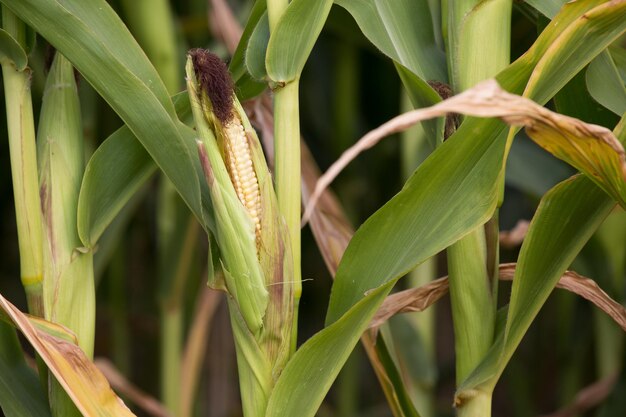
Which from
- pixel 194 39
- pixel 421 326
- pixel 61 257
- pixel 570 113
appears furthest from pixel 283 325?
pixel 194 39

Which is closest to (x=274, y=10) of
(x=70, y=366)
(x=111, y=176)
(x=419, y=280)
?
(x=111, y=176)

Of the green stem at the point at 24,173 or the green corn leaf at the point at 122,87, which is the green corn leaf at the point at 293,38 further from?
the green stem at the point at 24,173

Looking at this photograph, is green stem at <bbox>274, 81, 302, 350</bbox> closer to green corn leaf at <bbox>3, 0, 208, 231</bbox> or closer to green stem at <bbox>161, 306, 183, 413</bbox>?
green corn leaf at <bbox>3, 0, 208, 231</bbox>

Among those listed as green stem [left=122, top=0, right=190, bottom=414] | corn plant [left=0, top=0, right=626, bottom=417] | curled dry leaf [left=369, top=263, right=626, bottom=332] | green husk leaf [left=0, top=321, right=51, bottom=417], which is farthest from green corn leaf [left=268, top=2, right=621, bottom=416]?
green stem [left=122, top=0, right=190, bottom=414]

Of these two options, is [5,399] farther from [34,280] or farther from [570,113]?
[570,113]

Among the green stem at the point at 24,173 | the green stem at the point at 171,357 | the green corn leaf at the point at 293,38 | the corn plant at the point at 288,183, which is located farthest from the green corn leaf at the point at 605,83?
the green stem at the point at 171,357
